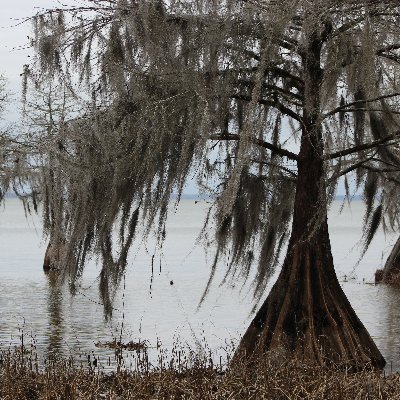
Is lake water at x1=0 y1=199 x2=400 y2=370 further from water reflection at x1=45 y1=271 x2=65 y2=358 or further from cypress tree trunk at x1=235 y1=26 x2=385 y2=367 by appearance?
cypress tree trunk at x1=235 y1=26 x2=385 y2=367

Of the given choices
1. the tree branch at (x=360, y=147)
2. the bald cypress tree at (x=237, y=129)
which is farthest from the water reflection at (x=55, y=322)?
the tree branch at (x=360, y=147)

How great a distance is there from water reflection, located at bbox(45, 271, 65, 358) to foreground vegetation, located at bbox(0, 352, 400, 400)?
5.62 feet

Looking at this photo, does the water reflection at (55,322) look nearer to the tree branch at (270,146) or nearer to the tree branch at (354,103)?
the tree branch at (270,146)

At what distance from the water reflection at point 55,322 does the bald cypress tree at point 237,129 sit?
1359 millimetres

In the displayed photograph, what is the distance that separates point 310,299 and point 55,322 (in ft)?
27.2

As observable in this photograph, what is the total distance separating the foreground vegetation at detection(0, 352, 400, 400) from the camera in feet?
30.7

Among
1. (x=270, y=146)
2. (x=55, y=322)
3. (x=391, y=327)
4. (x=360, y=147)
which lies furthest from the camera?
(x=55, y=322)

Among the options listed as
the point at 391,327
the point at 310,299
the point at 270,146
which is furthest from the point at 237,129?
the point at 391,327

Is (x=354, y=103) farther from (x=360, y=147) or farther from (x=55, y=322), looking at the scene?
(x=55, y=322)

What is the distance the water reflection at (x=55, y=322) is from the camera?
15551 millimetres

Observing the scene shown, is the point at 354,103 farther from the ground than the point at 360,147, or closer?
farther from the ground

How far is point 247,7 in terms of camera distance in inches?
438

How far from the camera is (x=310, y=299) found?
12.5 meters

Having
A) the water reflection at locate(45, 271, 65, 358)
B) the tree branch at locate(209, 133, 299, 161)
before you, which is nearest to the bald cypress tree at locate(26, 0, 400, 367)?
the tree branch at locate(209, 133, 299, 161)
